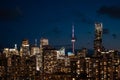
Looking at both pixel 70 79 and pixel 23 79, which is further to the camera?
pixel 23 79

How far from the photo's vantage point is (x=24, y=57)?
107000 millimetres

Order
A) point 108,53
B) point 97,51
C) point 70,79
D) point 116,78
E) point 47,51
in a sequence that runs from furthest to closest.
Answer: point 47,51, point 97,51, point 108,53, point 116,78, point 70,79

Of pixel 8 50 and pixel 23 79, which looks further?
pixel 8 50

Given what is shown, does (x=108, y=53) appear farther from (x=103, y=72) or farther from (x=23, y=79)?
(x=23, y=79)

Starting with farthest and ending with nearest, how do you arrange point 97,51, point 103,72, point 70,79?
point 97,51
point 103,72
point 70,79

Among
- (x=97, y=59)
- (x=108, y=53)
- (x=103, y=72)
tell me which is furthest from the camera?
(x=108, y=53)

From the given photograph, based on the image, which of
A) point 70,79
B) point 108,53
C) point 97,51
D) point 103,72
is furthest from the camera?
point 97,51

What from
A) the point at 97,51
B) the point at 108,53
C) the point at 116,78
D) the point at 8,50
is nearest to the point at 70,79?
the point at 116,78

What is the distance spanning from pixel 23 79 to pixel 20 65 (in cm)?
1460

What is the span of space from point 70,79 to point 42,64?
38790 millimetres

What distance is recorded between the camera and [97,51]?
106m

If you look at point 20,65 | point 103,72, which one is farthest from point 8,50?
point 103,72

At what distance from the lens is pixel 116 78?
3123 inches

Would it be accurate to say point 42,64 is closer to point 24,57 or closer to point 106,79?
point 24,57
